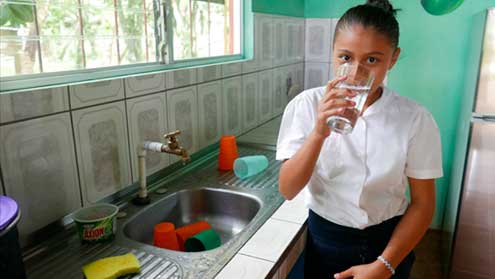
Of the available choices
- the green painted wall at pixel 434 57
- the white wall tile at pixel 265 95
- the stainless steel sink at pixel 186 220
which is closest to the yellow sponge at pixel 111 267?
the stainless steel sink at pixel 186 220

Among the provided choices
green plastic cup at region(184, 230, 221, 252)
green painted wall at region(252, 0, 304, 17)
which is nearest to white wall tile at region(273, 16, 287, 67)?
green painted wall at region(252, 0, 304, 17)

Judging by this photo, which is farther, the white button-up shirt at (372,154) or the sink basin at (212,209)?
the sink basin at (212,209)

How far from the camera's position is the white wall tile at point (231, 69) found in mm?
1675

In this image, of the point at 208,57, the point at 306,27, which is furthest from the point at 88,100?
the point at 306,27

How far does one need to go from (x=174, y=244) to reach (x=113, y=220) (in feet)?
0.67

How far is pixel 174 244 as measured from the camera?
1117mm

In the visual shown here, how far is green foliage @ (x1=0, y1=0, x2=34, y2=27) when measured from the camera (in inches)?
35.5

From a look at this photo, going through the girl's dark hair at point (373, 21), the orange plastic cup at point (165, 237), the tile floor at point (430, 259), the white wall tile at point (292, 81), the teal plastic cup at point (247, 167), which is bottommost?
the tile floor at point (430, 259)

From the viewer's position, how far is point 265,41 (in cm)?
205

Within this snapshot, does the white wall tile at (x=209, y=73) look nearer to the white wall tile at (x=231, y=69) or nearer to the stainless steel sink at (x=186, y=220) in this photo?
the white wall tile at (x=231, y=69)

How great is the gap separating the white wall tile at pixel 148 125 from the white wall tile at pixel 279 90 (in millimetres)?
1033

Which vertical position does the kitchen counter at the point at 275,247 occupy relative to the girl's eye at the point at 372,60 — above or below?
below

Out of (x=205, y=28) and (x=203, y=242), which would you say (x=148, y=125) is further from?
(x=205, y=28)

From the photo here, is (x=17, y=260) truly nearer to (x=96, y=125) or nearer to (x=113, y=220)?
(x=113, y=220)
